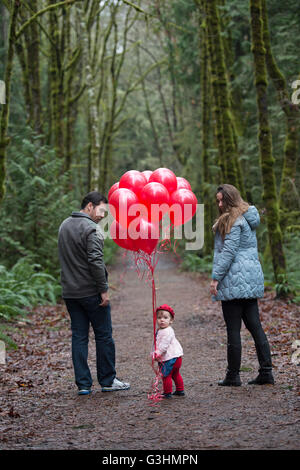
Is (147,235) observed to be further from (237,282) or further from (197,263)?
(197,263)

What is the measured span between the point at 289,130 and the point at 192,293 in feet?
19.0

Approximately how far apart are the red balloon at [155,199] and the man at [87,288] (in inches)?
24.1

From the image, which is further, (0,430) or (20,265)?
(20,265)

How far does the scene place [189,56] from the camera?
23766 mm

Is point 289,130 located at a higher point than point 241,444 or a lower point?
higher

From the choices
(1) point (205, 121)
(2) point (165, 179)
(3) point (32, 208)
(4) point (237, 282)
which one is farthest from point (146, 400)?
Result: (1) point (205, 121)

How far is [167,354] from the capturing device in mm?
5602

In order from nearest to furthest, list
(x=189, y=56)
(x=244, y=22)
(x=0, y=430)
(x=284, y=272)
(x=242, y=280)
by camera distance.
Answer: (x=0, y=430) < (x=242, y=280) < (x=284, y=272) < (x=244, y=22) < (x=189, y=56)

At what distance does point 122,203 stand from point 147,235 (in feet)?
1.46

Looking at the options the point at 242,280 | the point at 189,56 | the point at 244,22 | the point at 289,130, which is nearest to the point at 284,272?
the point at 289,130

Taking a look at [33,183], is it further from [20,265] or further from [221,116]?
[221,116]

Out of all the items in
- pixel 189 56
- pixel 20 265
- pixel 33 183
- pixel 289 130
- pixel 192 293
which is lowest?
pixel 192 293

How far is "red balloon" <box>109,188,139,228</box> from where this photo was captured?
231 inches
